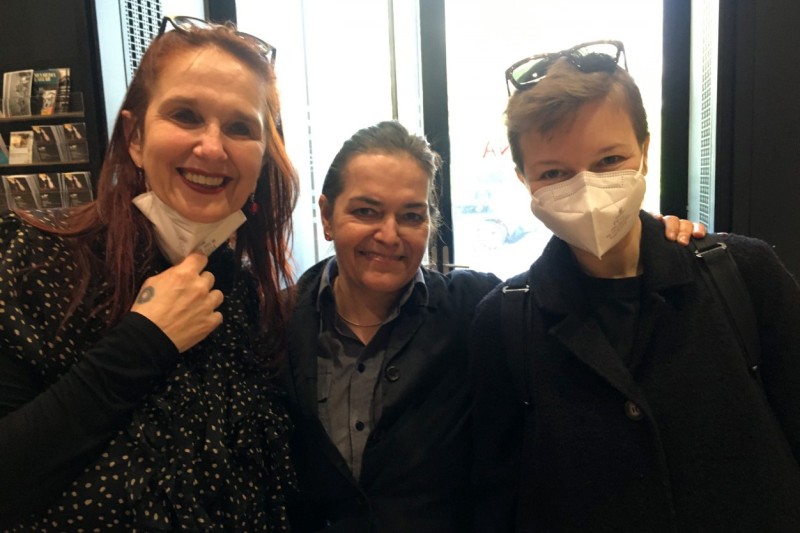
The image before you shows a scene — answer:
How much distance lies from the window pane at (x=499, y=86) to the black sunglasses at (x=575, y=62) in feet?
6.13

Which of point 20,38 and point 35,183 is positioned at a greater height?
point 20,38

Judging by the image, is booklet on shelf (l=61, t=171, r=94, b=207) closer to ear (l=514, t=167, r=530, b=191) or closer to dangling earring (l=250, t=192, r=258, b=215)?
dangling earring (l=250, t=192, r=258, b=215)

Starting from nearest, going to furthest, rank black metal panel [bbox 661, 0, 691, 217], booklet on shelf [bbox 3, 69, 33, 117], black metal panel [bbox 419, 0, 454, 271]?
booklet on shelf [bbox 3, 69, 33, 117] → black metal panel [bbox 661, 0, 691, 217] → black metal panel [bbox 419, 0, 454, 271]

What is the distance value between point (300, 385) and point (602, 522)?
73cm

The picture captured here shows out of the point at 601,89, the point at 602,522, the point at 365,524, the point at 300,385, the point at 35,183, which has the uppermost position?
the point at 601,89

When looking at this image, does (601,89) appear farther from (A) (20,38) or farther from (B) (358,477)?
(A) (20,38)

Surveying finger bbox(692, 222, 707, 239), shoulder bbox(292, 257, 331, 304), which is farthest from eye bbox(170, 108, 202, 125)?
finger bbox(692, 222, 707, 239)

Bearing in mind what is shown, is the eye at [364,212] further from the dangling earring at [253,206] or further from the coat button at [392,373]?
the coat button at [392,373]

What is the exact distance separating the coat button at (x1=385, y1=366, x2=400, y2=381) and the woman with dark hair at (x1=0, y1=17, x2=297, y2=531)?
0.28m

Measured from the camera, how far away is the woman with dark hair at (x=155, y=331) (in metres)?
0.93

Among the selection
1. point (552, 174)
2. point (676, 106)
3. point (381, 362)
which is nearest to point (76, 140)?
point (381, 362)

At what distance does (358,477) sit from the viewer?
4.35 feet

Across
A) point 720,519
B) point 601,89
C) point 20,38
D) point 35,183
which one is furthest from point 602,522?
point 20,38

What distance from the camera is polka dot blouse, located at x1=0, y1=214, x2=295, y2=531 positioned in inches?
35.5
